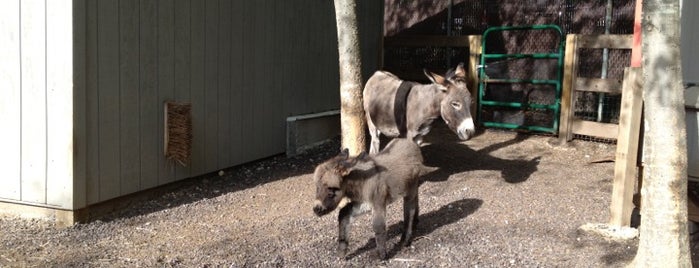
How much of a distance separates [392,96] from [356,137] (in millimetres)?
1209

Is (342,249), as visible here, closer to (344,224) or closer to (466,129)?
(344,224)

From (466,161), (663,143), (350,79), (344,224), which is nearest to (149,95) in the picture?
(350,79)

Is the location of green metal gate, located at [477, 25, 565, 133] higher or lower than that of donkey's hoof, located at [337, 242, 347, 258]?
higher

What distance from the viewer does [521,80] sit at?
11133 mm

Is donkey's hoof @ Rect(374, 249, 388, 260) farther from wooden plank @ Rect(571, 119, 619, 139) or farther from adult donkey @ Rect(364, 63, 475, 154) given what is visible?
wooden plank @ Rect(571, 119, 619, 139)

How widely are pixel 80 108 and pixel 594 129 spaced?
7305mm

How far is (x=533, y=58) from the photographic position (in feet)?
37.5

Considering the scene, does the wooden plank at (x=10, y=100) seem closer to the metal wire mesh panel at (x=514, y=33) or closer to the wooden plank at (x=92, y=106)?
the wooden plank at (x=92, y=106)

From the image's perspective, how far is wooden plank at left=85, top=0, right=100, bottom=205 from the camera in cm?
624

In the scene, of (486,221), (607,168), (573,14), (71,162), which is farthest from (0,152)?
(573,14)

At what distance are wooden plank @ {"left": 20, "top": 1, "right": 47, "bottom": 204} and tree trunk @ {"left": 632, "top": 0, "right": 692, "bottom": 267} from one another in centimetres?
525

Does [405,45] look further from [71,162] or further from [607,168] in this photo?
[71,162]

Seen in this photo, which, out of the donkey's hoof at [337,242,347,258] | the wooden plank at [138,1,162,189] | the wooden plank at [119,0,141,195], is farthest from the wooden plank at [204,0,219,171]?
the donkey's hoof at [337,242,347,258]

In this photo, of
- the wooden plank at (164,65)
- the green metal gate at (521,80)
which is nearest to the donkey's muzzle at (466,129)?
the wooden plank at (164,65)
